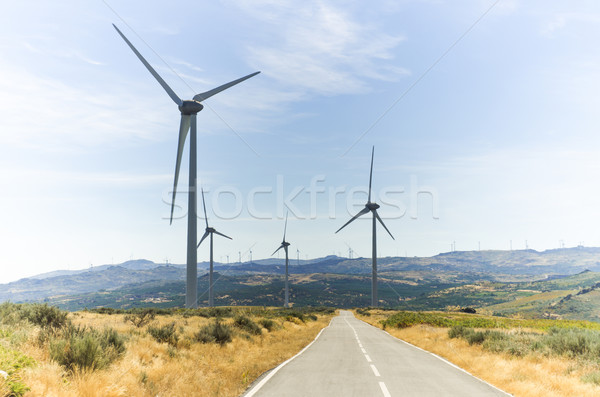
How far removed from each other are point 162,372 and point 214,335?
810 cm

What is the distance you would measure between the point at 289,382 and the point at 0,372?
Answer: 784cm

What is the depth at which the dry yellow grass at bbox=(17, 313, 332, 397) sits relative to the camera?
8.82m

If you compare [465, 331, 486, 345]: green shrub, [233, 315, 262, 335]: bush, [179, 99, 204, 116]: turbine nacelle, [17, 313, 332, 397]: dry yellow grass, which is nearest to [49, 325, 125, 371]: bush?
[17, 313, 332, 397]: dry yellow grass

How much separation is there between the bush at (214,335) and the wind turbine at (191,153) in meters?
21.9

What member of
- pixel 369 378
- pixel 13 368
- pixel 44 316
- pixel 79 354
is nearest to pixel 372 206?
pixel 369 378

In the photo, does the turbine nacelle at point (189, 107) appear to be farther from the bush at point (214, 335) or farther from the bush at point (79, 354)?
the bush at point (79, 354)

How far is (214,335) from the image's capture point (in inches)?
794

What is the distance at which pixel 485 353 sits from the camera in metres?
19.1

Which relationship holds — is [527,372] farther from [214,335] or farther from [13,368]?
[13,368]

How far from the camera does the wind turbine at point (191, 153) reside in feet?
137

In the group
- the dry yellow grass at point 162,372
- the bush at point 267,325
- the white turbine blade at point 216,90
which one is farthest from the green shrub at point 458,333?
the white turbine blade at point 216,90

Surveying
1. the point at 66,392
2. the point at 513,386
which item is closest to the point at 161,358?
the point at 66,392

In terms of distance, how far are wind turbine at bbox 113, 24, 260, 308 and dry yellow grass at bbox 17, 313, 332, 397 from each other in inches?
876

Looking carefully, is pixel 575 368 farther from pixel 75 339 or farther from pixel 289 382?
pixel 75 339
